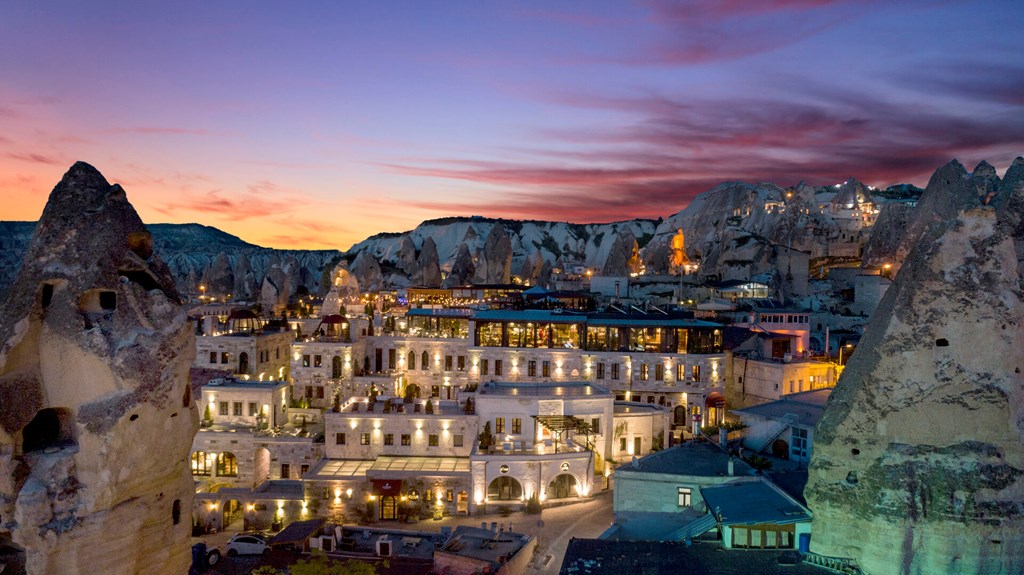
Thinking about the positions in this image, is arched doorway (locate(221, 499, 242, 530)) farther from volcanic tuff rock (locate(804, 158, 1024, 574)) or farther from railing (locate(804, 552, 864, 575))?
volcanic tuff rock (locate(804, 158, 1024, 574))

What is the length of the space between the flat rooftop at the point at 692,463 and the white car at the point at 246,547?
19.4 metres

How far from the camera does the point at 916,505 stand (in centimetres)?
2127

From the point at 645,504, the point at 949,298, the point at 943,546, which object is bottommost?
the point at 645,504

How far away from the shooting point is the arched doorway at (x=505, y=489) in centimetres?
4419

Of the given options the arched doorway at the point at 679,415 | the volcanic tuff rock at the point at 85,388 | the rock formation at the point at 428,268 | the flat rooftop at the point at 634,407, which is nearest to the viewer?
the volcanic tuff rock at the point at 85,388

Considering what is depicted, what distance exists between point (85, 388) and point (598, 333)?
148 feet

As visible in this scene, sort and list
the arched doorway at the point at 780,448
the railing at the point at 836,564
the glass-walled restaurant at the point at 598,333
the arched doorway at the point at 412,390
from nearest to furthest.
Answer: the railing at the point at 836,564 → the arched doorway at the point at 780,448 → the glass-walled restaurant at the point at 598,333 → the arched doorway at the point at 412,390

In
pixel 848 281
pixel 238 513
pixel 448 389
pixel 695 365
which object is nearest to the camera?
pixel 238 513

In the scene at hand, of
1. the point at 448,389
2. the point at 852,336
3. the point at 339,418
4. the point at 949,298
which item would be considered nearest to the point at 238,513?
the point at 339,418

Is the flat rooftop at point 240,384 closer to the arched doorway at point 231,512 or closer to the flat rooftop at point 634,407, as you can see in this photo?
the arched doorway at point 231,512

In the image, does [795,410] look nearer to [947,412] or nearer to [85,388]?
[947,412]

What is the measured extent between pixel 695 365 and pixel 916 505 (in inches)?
1445

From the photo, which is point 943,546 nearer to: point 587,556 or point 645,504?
point 587,556

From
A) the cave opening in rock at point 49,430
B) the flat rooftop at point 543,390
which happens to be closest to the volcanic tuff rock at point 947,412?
the cave opening in rock at point 49,430
